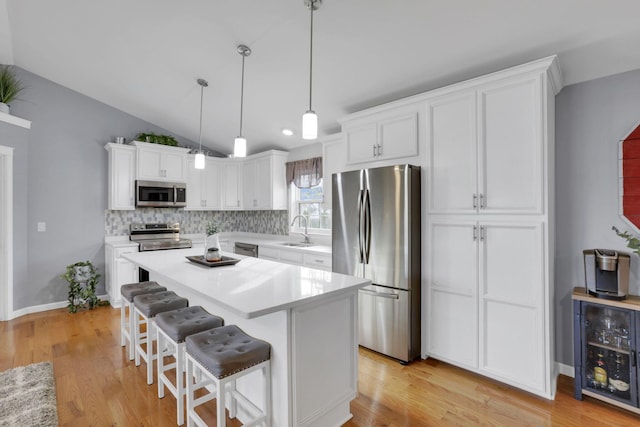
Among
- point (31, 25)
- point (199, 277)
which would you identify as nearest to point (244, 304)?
point (199, 277)

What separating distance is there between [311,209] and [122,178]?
2.81 m

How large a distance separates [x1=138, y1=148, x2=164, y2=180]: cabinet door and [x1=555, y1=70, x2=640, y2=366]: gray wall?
4993 millimetres

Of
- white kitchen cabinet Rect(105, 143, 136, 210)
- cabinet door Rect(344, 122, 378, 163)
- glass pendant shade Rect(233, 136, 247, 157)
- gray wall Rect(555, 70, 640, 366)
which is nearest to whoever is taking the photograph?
gray wall Rect(555, 70, 640, 366)

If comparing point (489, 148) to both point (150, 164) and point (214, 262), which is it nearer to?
point (214, 262)

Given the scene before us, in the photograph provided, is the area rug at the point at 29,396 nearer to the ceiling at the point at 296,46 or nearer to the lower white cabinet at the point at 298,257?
the lower white cabinet at the point at 298,257

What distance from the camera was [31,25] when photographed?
3127mm

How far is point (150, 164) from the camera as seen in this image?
4.71 meters

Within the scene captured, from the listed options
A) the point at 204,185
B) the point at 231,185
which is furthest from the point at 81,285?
the point at 231,185

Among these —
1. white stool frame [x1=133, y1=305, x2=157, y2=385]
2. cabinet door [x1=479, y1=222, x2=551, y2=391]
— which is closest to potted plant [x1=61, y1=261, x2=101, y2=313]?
white stool frame [x1=133, y1=305, x2=157, y2=385]

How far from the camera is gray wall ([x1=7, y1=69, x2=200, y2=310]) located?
13.2 ft

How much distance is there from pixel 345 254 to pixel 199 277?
1494mm

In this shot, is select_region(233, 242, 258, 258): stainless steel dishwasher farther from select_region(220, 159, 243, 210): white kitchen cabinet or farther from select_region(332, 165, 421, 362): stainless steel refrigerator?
select_region(332, 165, 421, 362): stainless steel refrigerator

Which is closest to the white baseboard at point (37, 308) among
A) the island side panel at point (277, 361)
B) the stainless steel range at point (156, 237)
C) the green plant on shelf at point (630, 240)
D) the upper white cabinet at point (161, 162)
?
the stainless steel range at point (156, 237)

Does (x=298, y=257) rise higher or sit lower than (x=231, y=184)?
lower
